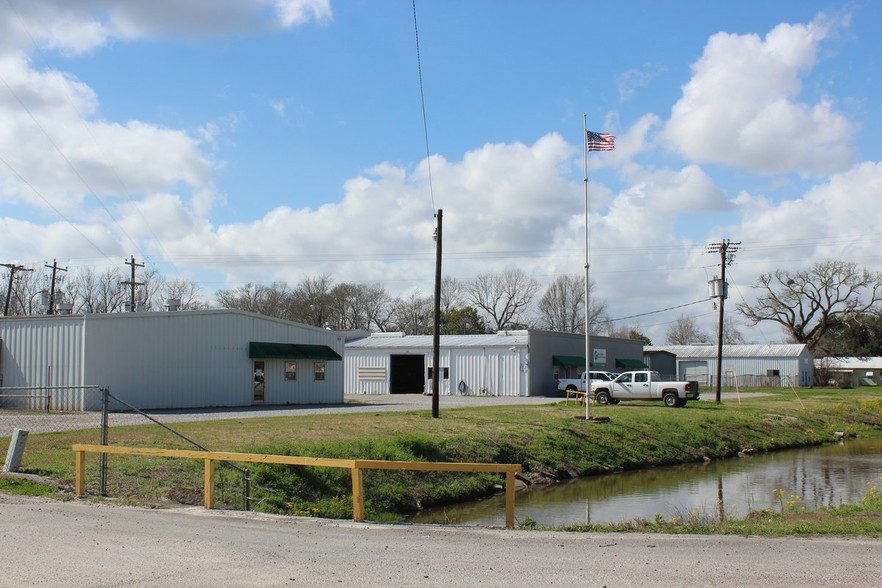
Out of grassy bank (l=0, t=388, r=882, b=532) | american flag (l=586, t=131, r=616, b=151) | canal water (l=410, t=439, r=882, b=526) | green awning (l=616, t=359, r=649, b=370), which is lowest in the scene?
canal water (l=410, t=439, r=882, b=526)

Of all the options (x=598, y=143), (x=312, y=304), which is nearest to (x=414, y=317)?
(x=312, y=304)

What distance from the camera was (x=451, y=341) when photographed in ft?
175

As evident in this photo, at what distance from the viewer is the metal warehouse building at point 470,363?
165 ft

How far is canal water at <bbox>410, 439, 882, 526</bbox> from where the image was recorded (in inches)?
642

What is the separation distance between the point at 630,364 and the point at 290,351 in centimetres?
3217

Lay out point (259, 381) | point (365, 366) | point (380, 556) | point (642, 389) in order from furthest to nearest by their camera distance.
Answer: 1. point (365, 366)
2. point (642, 389)
3. point (259, 381)
4. point (380, 556)

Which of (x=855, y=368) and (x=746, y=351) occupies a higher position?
(x=746, y=351)

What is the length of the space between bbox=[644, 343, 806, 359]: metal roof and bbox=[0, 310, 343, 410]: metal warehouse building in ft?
172

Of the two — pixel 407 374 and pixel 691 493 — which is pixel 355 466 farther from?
pixel 407 374

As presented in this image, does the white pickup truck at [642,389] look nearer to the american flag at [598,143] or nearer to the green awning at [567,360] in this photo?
the green awning at [567,360]

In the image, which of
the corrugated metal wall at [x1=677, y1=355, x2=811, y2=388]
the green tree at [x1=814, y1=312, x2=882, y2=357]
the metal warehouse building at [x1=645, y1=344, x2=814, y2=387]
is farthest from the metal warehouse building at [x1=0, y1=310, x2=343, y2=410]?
the green tree at [x1=814, y1=312, x2=882, y2=357]

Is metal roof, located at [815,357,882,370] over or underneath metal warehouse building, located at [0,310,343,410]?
underneath

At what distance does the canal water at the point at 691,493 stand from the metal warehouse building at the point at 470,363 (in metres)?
23.2

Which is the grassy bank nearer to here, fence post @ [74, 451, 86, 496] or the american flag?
fence post @ [74, 451, 86, 496]
